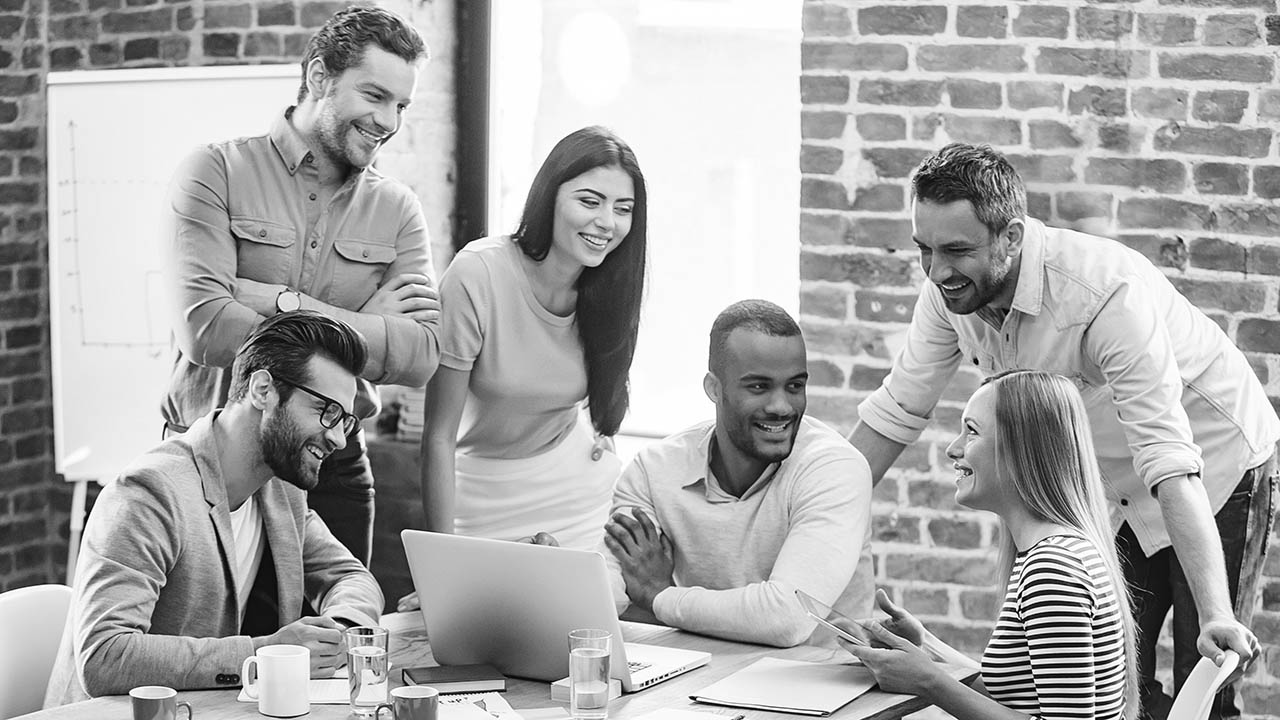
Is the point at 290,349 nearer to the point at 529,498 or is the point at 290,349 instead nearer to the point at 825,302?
the point at 529,498

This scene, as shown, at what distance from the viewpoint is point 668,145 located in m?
3.98

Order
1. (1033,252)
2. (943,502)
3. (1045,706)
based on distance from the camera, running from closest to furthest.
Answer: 1. (1045,706)
2. (1033,252)
3. (943,502)

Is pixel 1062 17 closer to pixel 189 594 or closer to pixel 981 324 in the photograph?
pixel 981 324

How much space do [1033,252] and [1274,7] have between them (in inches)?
42.2

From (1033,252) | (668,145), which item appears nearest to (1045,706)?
(1033,252)

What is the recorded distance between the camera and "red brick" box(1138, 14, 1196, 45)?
125 inches

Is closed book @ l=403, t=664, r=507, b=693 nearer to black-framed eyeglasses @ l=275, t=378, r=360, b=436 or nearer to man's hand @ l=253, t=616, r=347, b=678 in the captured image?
man's hand @ l=253, t=616, r=347, b=678

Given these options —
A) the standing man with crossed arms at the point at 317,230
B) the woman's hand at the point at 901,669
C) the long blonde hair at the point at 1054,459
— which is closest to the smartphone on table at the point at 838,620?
the woman's hand at the point at 901,669

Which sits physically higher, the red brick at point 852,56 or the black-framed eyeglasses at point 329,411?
the red brick at point 852,56

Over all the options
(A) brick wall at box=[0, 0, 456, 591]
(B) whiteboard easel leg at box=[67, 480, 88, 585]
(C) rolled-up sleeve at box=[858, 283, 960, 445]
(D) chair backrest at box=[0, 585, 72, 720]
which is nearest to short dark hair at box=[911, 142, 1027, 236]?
(C) rolled-up sleeve at box=[858, 283, 960, 445]

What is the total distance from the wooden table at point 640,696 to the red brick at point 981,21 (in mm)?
1633

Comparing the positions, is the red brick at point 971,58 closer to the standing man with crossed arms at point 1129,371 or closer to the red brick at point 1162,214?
the red brick at point 1162,214

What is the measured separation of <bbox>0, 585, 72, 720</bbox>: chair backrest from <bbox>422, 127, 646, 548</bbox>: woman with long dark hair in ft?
2.38

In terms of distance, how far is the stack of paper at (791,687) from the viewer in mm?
2002
